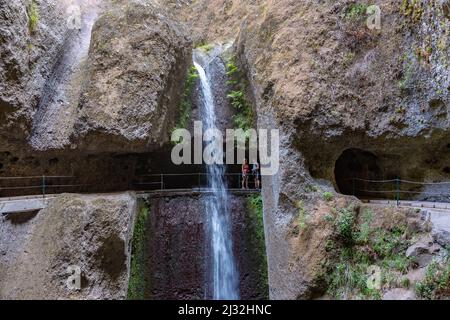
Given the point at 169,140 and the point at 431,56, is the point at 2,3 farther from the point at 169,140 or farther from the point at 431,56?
the point at 431,56

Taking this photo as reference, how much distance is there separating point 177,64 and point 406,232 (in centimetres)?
861

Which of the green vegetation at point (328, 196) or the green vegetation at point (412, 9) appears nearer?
the green vegetation at point (328, 196)

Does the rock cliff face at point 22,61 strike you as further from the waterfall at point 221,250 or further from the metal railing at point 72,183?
the waterfall at point 221,250

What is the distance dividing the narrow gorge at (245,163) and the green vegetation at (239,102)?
9.2 inches

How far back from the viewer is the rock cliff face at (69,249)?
29.0ft

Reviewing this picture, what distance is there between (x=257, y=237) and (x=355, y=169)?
3.80 m

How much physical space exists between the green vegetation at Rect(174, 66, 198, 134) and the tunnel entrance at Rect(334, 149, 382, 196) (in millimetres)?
5384

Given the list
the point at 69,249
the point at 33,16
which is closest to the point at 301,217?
the point at 69,249

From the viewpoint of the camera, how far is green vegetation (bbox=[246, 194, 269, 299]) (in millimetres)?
10570

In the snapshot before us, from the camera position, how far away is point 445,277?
19.8ft

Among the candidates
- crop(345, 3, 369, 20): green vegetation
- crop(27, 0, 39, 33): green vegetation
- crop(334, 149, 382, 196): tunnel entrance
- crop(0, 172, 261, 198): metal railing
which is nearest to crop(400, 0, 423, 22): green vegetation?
crop(345, 3, 369, 20): green vegetation

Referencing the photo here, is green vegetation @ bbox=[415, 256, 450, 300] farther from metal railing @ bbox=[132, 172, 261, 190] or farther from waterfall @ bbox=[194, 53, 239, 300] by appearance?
metal railing @ bbox=[132, 172, 261, 190]

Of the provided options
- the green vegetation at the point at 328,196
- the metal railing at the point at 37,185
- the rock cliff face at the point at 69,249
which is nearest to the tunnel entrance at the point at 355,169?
the green vegetation at the point at 328,196

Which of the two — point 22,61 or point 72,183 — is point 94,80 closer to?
point 22,61
